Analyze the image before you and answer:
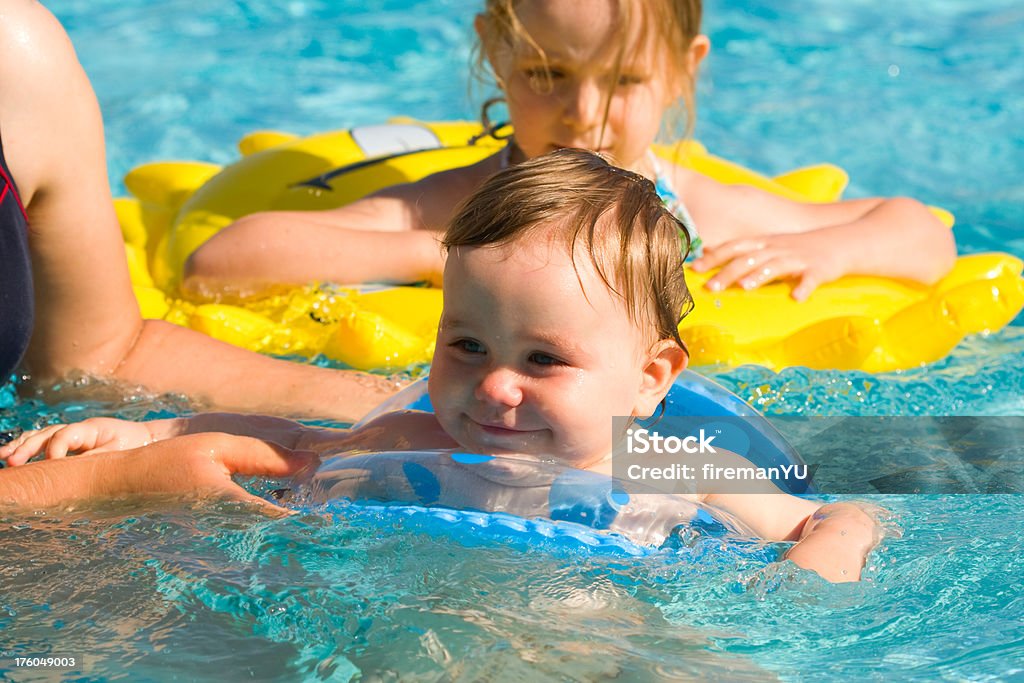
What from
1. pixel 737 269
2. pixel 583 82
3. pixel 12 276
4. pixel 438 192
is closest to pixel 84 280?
pixel 12 276

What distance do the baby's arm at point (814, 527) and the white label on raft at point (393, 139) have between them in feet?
7.60

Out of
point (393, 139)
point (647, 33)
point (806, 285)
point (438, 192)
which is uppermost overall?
point (647, 33)

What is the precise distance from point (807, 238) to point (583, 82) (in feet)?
2.73

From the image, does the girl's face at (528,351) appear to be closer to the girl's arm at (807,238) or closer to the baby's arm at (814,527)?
the baby's arm at (814,527)

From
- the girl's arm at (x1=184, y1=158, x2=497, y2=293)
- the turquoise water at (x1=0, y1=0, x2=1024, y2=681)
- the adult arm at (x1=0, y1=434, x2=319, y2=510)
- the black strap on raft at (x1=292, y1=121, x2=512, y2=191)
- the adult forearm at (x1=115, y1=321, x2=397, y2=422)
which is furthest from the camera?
the black strap on raft at (x1=292, y1=121, x2=512, y2=191)

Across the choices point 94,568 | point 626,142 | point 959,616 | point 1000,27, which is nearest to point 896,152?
point 1000,27

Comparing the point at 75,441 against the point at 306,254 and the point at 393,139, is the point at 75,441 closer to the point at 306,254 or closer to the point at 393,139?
the point at 306,254

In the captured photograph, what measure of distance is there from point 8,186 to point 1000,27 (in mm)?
6589

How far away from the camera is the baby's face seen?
206 cm

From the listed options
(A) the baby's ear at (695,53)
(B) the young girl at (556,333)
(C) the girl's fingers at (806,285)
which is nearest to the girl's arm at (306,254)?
(A) the baby's ear at (695,53)

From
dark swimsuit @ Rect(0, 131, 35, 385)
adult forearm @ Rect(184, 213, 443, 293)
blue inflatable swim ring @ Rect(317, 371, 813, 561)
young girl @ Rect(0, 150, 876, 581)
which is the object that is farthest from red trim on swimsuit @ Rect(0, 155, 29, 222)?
adult forearm @ Rect(184, 213, 443, 293)

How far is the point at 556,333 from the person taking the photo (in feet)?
6.79

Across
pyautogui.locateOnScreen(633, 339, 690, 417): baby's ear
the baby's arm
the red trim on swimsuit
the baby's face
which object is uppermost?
the red trim on swimsuit

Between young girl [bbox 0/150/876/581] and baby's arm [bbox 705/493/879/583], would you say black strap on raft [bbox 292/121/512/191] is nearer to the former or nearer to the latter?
young girl [bbox 0/150/876/581]
